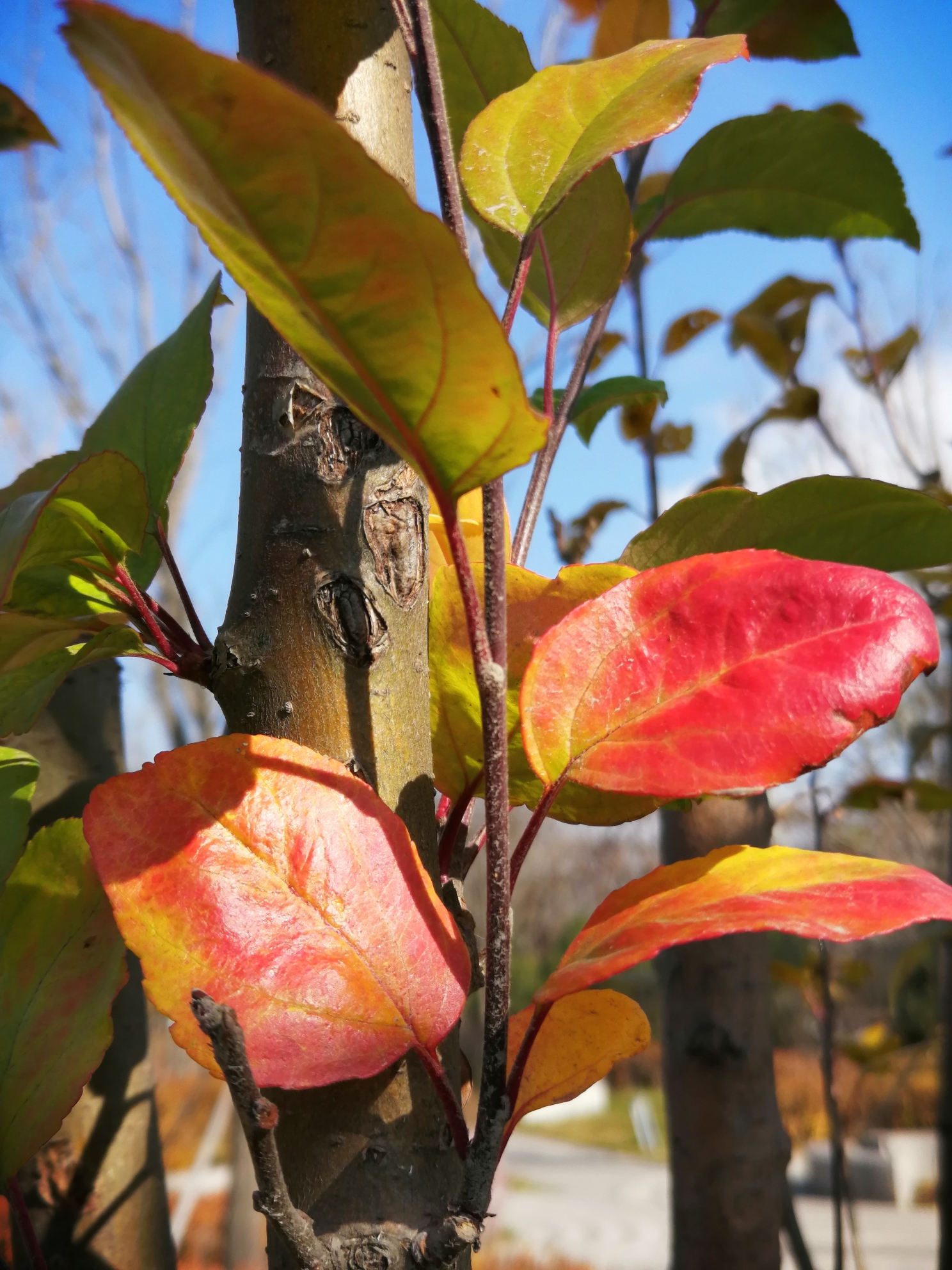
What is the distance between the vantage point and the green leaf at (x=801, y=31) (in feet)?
1.85

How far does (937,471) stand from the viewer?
3.95 ft

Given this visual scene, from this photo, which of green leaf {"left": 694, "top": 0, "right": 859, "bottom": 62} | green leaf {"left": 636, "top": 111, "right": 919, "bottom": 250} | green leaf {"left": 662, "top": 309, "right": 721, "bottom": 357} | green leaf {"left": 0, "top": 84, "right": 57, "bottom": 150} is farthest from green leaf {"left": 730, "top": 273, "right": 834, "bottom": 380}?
green leaf {"left": 0, "top": 84, "right": 57, "bottom": 150}

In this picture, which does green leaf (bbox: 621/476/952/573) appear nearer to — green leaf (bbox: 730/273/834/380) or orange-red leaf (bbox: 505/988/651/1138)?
orange-red leaf (bbox: 505/988/651/1138)

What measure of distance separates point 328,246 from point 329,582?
0.14 meters

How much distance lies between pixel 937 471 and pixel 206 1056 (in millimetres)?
1211

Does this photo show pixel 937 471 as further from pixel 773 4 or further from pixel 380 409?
pixel 380 409

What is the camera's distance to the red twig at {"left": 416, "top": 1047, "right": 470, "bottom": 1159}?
0.85 ft

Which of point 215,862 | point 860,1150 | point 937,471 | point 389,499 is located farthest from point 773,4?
point 860,1150

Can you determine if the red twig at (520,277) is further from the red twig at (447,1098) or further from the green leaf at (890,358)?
the green leaf at (890,358)

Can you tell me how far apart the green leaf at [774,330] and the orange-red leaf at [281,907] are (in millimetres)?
1056

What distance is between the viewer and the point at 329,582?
315 millimetres

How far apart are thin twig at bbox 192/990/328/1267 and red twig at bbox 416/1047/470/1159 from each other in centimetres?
5

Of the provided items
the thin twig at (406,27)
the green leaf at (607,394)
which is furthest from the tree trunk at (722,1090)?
the thin twig at (406,27)

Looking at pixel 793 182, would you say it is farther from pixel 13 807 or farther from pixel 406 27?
pixel 13 807
